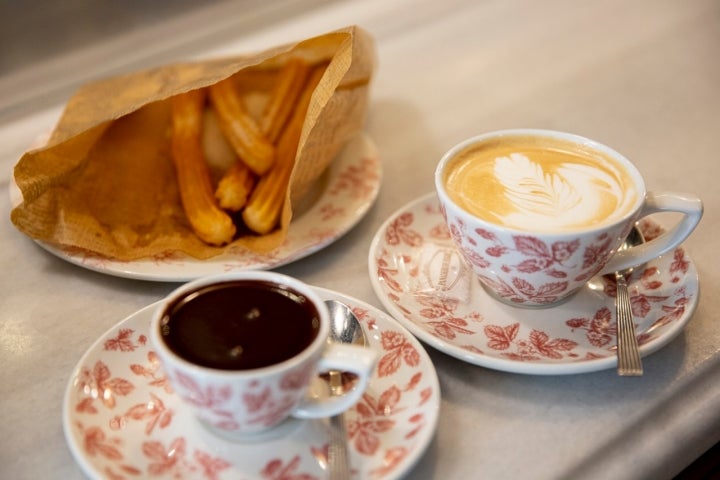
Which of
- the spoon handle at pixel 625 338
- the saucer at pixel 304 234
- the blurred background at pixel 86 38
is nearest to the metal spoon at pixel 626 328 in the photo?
the spoon handle at pixel 625 338

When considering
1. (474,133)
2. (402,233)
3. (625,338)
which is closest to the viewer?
(625,338)

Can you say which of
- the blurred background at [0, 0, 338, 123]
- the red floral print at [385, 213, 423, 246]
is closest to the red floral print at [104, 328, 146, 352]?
the red floral print at [385, 213, 423, 246]

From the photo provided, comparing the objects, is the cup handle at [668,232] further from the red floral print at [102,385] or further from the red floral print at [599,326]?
the red floral print at [102,385]

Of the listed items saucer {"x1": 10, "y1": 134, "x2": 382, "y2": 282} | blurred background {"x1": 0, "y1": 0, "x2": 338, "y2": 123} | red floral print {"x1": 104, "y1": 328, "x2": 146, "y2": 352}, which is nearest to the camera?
red floral print {"x1": 104, "y1": 328, "x2": 146, "y2": 352}

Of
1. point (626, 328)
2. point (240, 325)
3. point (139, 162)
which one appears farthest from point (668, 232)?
point (139, 162)

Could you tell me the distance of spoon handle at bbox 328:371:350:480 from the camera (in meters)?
0.45

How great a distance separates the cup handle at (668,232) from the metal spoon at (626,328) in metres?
0.02

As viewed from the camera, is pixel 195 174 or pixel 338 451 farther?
pixel 195 174

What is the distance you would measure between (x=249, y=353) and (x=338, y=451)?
82 millimetres

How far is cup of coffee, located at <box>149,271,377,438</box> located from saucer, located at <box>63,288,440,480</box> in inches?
0.7

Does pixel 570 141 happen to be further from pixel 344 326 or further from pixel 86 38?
pixel 86 38

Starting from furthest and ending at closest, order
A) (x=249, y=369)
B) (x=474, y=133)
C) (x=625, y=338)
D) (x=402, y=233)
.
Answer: (x=474, y=133) < (x=402, y=233) < (x=625, y=338) < (x=249, y=369)

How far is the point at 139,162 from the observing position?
2.56 ft

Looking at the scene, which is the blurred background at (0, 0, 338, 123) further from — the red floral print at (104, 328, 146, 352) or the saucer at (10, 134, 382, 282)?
the red floral print at (104, 328, 146, 352)
